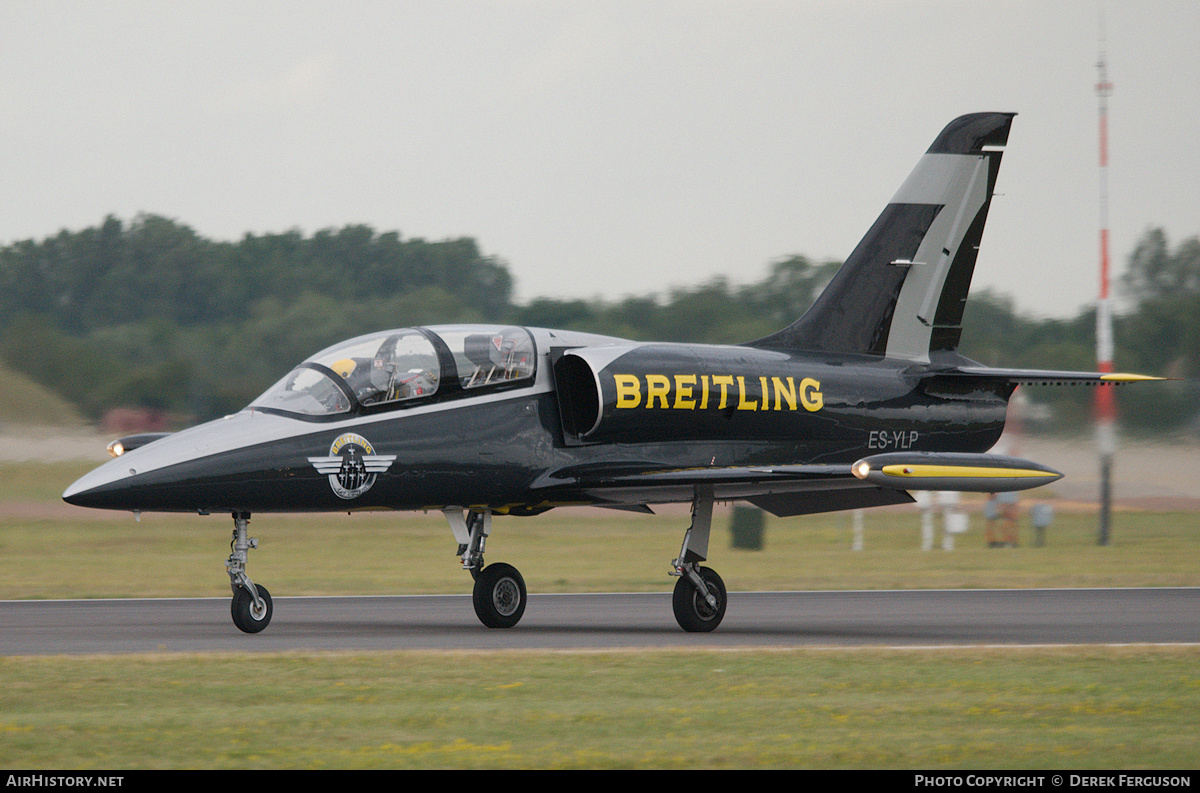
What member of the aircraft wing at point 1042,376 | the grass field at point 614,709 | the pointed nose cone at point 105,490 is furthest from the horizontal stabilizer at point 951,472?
the pointed nose cone at point 105,490

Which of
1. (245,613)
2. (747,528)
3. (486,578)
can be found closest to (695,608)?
(486,578)

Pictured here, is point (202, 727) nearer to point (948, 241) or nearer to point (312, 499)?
point (312, 499)

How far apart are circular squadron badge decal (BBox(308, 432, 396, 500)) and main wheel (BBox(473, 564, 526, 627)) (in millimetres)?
1941

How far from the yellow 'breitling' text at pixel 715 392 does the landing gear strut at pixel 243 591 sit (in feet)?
12.5

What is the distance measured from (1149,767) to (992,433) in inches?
409

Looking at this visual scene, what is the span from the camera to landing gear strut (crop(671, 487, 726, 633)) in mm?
15031

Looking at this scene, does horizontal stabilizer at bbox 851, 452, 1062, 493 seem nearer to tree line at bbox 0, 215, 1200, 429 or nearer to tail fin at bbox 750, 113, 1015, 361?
tail fin at bbox 750, 113, 1015, 361

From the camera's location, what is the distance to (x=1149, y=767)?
293 inches

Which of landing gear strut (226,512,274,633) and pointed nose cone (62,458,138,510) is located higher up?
pointed nose cone (62,458,138,510)

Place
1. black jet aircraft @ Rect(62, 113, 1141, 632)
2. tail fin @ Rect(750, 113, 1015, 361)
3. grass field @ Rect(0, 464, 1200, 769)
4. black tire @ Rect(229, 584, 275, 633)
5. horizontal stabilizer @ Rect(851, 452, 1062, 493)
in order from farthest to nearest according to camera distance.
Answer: tail fin @ Rect(750, 113, 1015, 361) → black tire @ Rect(229, 584, 275, 633) → black jet aircraft @ Rect(62, 113, 1141, 632) → horizontal stabilizer @ Rect(851, 452, 1062, 493) → grass field @ Rect(0, 464, 1200, 769)

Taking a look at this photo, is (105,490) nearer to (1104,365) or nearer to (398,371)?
(398,371)

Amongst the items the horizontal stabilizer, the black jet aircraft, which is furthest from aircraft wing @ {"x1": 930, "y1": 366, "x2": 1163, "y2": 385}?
the horizontal stabilizer

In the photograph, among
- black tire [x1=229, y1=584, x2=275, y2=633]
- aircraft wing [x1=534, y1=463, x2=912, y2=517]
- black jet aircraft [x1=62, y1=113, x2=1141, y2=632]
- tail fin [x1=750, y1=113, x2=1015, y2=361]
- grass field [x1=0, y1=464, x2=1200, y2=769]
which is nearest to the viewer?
grass field [x1=0, y1=464, x2=1200, y2=769]

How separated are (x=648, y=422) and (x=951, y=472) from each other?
3307mm
